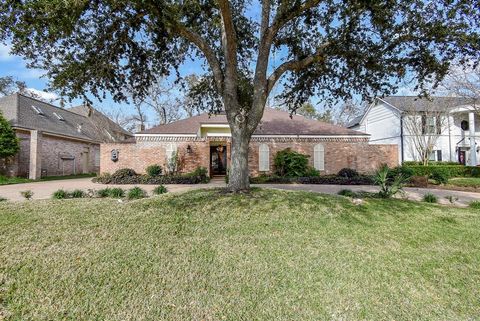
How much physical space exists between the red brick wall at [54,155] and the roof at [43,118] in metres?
0.62

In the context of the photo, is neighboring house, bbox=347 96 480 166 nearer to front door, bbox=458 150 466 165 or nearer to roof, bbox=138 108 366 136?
front door, bbox=458 150 466 165

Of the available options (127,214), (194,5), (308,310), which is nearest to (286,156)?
(194,5)

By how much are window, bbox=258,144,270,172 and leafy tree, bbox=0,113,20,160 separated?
15.2m

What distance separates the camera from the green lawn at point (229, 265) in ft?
8.84

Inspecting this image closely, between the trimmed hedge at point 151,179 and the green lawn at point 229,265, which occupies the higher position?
the trimmed hedge at point 151,179

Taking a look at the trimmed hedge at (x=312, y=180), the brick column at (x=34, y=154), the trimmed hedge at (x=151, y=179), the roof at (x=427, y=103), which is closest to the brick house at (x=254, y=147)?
the trimmed hedge at (x=151, y=179)

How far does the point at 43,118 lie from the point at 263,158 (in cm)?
1802

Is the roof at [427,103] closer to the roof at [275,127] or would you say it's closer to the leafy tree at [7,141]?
the roof at [275,127]

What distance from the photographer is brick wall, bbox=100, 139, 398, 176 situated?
16703 millimetres

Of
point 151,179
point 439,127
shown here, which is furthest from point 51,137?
point 439,127

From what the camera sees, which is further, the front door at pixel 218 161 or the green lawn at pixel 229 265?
the front door at pixel 218 161

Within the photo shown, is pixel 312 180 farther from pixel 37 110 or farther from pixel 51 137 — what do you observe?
pixel 37 110

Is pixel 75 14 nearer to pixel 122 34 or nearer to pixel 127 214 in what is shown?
pixel 122 34

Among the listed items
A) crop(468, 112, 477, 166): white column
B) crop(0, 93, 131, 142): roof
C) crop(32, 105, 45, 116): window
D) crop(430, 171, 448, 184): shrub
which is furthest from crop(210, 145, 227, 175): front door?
crop(468, 112, 477, 166): white column
